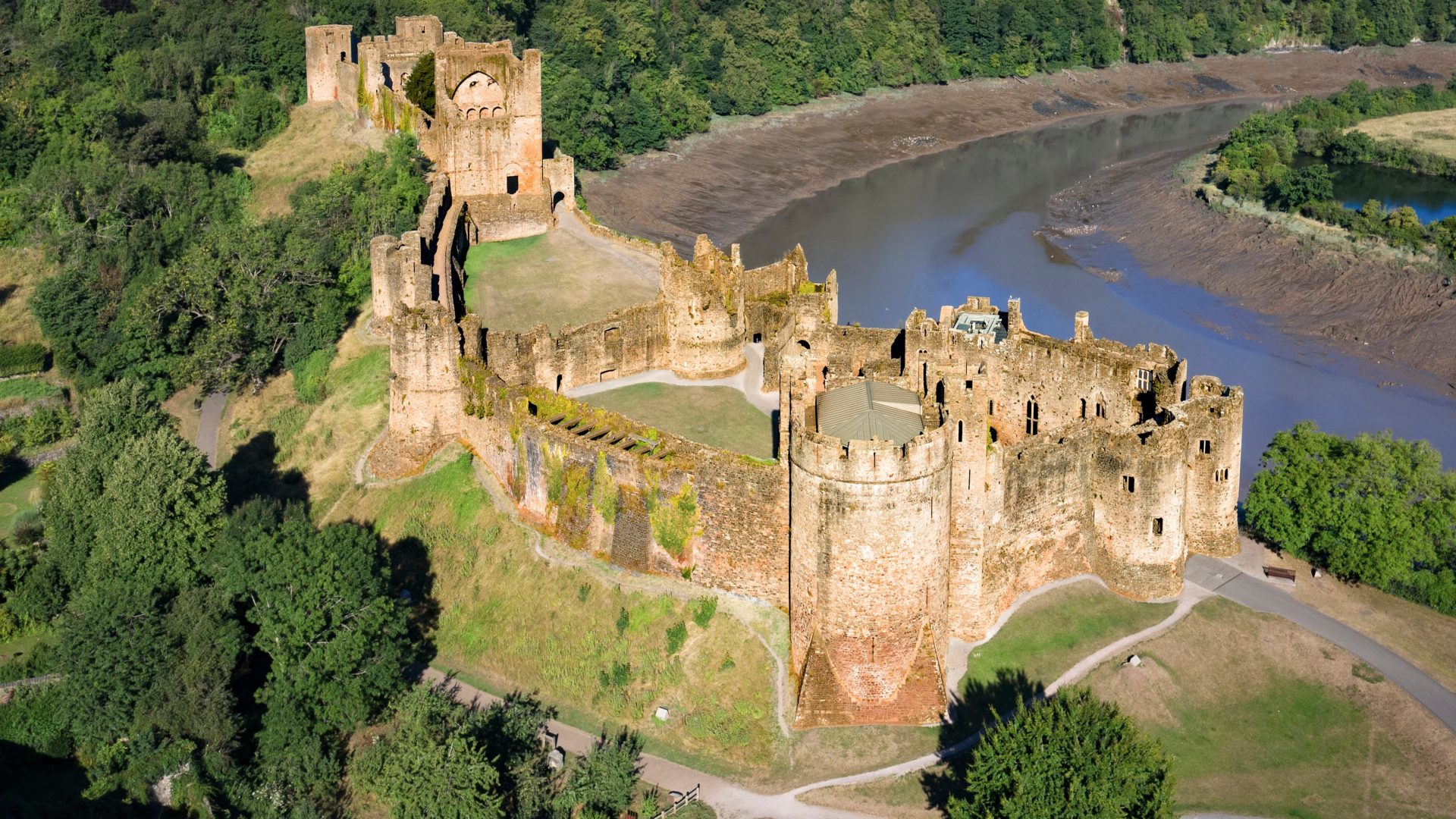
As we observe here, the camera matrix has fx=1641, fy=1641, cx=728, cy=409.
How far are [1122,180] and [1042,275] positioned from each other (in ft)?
76.7

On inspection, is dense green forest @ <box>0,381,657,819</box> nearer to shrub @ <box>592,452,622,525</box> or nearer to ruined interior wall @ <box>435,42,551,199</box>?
shrub @ <box>592,452,622,525</box>

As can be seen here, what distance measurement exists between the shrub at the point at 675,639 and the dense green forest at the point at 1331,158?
57839 millimetres

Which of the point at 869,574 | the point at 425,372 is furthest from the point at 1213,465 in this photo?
the point at 425,372

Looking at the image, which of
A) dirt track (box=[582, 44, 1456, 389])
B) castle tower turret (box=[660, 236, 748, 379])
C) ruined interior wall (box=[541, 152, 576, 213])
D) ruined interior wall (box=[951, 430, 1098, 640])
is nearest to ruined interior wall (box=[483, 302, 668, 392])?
castle tower turret (box=[660, 236, 748, 379])

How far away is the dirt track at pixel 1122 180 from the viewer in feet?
267

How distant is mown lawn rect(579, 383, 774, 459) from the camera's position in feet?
166

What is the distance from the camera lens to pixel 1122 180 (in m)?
107

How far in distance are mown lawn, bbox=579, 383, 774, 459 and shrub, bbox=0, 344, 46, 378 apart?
27.0m

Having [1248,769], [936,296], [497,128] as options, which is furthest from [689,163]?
[1248,769]

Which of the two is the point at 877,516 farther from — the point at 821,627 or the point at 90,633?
the point at 90,633

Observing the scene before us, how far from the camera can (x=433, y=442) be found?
52.1 metres

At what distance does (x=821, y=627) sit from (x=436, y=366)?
53.7 feet

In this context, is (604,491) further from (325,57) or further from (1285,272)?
(1285,272)

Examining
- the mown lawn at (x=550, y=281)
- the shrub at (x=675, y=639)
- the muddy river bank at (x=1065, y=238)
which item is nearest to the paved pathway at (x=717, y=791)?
the shrub at (x=675, y=639)
